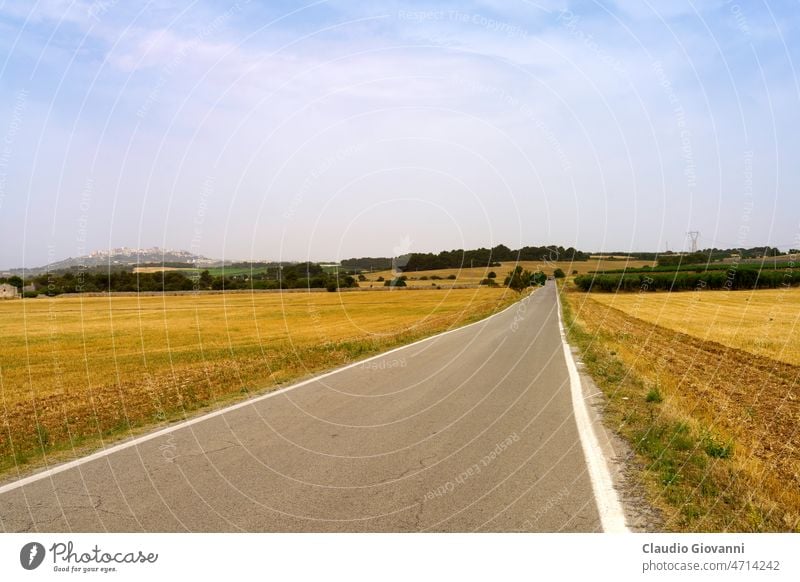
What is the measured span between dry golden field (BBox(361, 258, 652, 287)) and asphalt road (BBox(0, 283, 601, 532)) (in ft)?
344

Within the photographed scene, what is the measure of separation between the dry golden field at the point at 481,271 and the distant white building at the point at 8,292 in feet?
189

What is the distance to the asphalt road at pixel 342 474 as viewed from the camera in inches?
183

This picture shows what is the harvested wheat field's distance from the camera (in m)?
5.02

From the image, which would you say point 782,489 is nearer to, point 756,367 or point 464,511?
point 464,511

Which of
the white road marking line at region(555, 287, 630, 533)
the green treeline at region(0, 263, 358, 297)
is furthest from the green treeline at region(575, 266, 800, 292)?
the white road marking line at region(555, 287, 630, 533)

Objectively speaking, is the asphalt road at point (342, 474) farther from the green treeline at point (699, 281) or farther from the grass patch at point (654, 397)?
the green treeline at point (699, 281)

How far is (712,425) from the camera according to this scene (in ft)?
27.1

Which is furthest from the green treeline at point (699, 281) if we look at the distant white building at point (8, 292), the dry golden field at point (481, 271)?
the distant white building at point (8, 292)

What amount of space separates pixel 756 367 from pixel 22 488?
57.4 ft

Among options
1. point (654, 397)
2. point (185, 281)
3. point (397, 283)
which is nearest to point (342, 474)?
point (654, 397)

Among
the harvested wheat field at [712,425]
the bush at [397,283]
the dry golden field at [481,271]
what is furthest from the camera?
the dry golden field at [481,271]

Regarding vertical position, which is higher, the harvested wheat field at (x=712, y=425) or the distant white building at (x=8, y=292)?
the harvested wheat field at (x=712, y=425)

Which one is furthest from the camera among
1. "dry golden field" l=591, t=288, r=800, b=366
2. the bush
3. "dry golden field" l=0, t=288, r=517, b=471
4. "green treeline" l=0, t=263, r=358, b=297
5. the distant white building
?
the bush

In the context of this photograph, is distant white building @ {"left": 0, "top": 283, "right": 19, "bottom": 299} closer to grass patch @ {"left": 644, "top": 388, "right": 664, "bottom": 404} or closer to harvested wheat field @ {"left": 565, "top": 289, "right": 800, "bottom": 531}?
harvested wheat field @ {"left": 565, "top": 289, "right": 800, "bottom": 531}
